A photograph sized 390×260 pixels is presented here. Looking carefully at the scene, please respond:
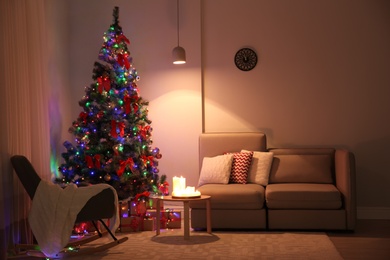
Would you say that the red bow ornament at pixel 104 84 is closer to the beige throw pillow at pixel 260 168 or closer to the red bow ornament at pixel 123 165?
the red bow ornament at pixel 123 165

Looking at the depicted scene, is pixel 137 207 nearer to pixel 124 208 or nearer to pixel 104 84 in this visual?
pixel 124 208

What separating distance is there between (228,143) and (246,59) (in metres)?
1.12

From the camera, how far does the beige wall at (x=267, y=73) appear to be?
6602mm

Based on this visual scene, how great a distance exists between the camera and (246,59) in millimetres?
6863

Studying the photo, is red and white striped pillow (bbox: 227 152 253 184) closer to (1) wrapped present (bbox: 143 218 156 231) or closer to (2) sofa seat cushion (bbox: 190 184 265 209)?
(2) sofa seat cushion (bbox: 190 184 265 209)

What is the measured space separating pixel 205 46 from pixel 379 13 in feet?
7.08

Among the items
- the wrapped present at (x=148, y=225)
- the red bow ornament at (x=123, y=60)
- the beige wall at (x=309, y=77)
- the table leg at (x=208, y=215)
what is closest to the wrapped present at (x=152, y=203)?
the wrapped present at (x=148, y=225)

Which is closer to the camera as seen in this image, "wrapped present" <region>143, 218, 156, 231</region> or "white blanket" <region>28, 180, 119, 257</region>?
"white blanket" <region>28, 180, 119, 257</region>

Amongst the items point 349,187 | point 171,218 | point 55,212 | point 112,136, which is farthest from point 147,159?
point 349,187

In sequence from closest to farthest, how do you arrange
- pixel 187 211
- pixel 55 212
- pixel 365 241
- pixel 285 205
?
pixel 55 212, pixel 365 241, pixel 187 211, pixel 285 205

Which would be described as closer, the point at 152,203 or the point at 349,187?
the point at 349,187

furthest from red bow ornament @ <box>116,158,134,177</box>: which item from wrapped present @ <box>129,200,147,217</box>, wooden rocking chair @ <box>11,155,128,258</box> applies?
wooden rocking chair @ <box>11,155,128,258</box>

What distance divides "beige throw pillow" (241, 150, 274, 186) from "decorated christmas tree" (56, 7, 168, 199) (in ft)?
3.65

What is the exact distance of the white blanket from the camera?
4.57 metres
